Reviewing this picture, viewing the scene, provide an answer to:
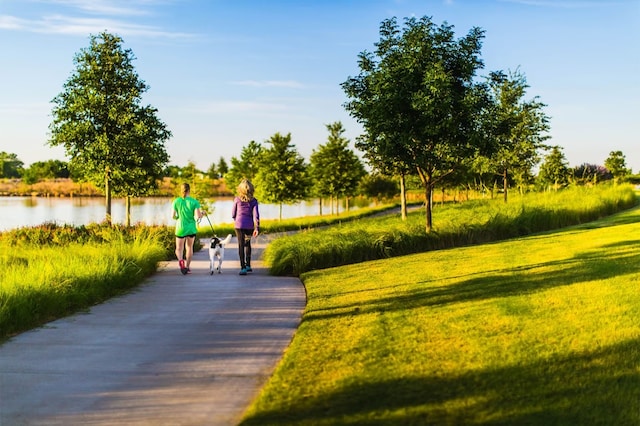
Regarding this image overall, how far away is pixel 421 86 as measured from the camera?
15367 mm

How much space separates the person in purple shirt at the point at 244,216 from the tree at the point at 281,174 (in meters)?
29.8

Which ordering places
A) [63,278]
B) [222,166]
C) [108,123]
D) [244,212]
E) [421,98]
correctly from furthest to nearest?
[222,166]
[108,123]
[421,98]
[244,212]
[63,278]

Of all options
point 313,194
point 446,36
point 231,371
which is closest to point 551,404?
point 231,371

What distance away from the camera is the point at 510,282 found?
882cm

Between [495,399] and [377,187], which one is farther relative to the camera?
[377,187]

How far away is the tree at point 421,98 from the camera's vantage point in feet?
49.1

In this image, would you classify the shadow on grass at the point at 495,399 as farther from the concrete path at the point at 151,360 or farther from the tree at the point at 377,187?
the tree at the point at 377,187

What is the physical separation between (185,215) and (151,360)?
6.16 m

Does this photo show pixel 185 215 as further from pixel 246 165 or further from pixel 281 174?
pixel 246 165

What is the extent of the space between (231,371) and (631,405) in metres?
3.25

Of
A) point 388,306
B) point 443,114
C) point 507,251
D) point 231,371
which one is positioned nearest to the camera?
point 231,371

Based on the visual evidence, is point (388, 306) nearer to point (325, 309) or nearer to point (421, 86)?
point (325, 309)

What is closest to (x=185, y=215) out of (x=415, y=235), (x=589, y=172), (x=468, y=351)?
(x=415, y=235)

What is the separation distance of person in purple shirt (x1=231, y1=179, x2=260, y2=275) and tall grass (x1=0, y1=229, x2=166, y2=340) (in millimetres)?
1917
